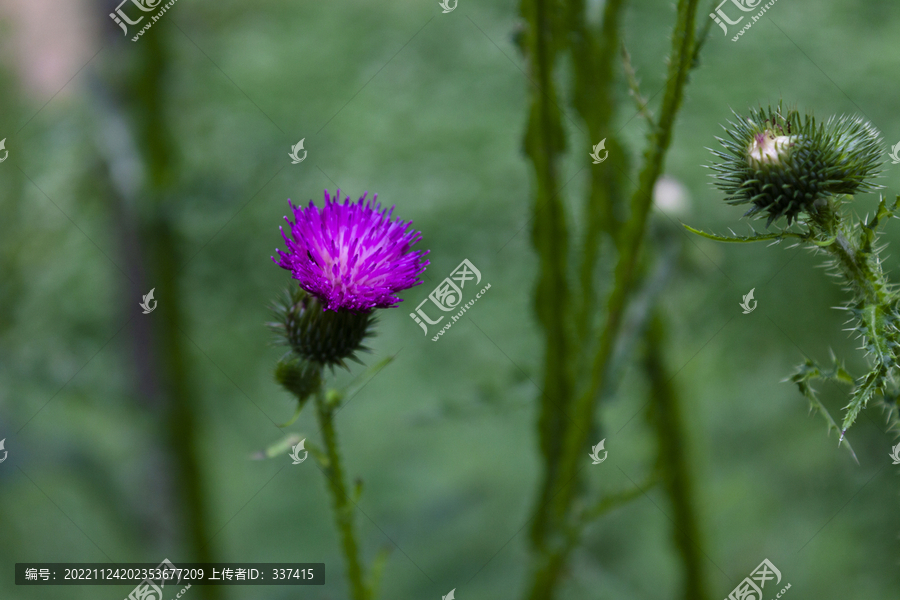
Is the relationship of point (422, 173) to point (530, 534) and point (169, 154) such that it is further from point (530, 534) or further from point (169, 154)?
point (530, 534)

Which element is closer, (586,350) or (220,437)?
(586,350)

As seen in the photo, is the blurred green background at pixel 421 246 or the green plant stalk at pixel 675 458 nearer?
the green plant stalk at pixel 675 458

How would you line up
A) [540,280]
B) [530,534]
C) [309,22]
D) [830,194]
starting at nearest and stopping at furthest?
[830,194], [540,280], [530,534], [309,22]

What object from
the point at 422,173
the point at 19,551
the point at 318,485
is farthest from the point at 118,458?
the point at 422,173

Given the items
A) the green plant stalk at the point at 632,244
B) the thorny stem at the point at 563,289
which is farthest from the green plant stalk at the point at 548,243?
the green plant stalk at the point at 632,244

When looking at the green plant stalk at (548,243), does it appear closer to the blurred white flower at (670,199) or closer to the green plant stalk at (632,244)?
the green plant stalk at (632,244)

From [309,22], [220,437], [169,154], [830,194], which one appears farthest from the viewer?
[220,437]

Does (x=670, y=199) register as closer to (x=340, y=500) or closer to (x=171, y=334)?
(x=340, y=500)
